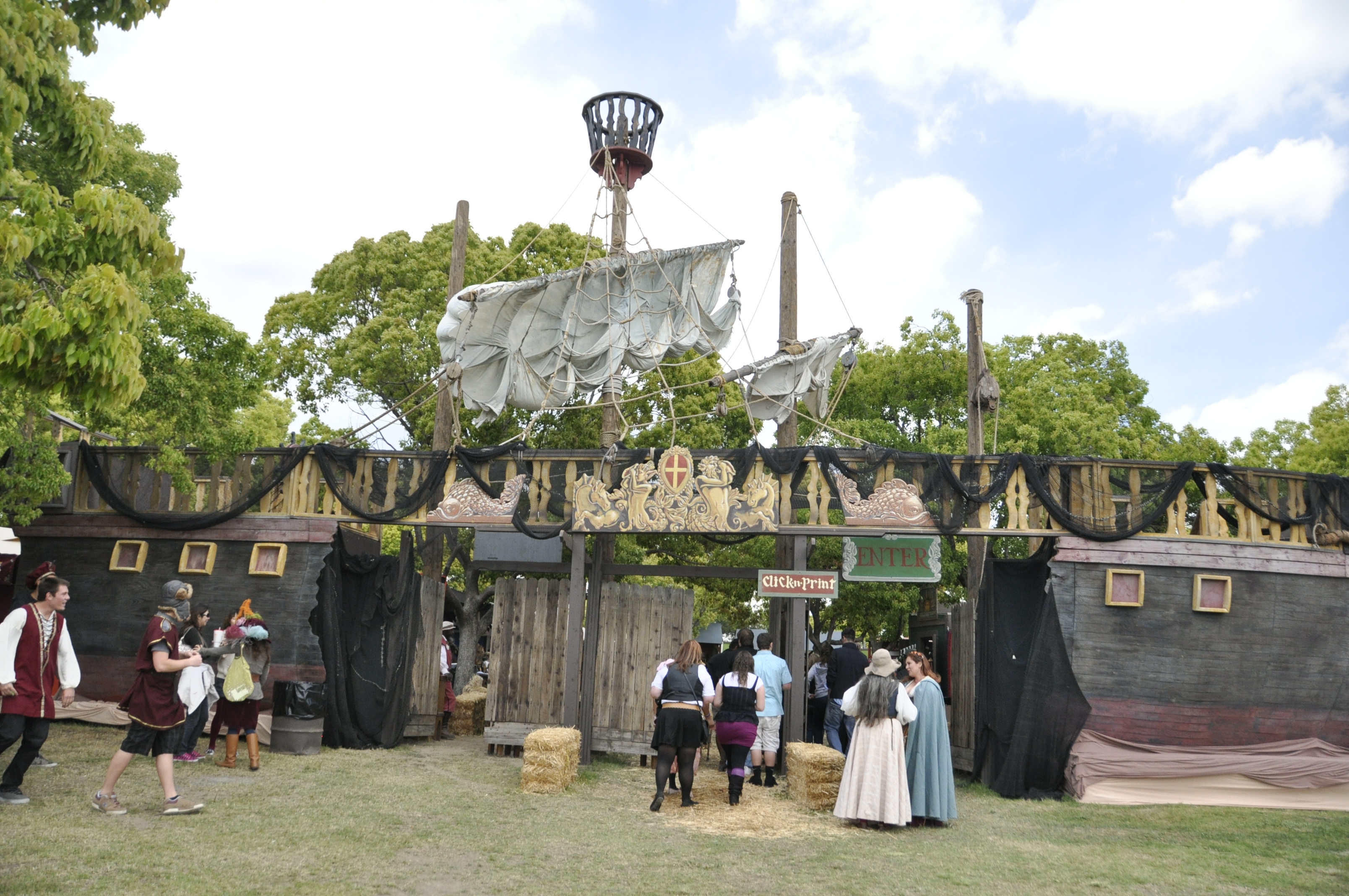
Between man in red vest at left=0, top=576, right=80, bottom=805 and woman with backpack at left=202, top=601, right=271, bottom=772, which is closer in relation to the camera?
man in red vest at left=0, top=576, right=80, bottom=805

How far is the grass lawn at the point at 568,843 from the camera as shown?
5773mm

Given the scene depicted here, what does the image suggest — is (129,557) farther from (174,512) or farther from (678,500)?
(678,500)

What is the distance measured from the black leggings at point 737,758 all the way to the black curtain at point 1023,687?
3.02 meters

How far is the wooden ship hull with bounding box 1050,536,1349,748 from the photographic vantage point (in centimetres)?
1017

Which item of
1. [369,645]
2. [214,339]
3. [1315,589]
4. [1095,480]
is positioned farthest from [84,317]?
[1315,589]

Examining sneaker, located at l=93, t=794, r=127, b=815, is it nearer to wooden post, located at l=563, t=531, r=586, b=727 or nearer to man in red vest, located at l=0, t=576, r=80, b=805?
man in red vest, located at l=0, t=576, r=80, b=805

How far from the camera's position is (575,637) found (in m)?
11.4

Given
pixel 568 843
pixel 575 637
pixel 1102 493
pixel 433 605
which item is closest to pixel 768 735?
pixel 575 637

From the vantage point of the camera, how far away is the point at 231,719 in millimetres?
9047

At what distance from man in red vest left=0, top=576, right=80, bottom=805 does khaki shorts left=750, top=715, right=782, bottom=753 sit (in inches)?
255

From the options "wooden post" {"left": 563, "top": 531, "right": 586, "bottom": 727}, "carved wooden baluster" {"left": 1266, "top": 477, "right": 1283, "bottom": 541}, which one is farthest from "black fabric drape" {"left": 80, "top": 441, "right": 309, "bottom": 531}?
"carved wooden baluster" {"left": 1266, "top": 477, "right": 1283, "bottom": 541}

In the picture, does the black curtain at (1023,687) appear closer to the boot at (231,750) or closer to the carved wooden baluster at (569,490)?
the carved wooden baluster at (569,490)

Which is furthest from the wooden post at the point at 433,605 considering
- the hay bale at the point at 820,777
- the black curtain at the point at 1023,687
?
the black curtain at the point at 1023,687

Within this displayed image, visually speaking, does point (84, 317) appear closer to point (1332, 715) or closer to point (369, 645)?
point (369, 645)
